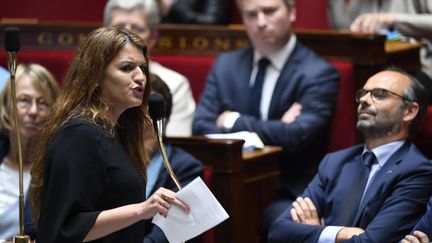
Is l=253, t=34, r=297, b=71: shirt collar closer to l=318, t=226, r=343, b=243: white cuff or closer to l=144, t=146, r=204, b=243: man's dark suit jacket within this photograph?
l=144, t=146, r=204, b=243: man's dark suit jacket

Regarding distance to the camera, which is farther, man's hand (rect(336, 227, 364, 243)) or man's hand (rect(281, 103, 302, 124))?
man's hand (rect(281, 103, 302, 124))

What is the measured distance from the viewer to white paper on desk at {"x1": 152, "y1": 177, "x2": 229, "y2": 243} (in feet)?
6.26

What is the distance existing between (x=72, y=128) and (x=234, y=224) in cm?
111

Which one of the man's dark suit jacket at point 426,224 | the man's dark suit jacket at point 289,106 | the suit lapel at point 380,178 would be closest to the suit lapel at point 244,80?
the man's dark suit jacket at point 289,106

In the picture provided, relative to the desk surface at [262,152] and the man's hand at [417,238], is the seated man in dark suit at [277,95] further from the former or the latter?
the man's hand at [417,238]

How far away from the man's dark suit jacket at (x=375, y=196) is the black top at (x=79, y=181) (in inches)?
30.7

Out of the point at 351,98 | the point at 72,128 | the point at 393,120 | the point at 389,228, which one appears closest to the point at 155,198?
the point at 72,128

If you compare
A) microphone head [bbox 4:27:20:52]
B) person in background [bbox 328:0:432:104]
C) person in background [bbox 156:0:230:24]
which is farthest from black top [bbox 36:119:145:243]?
person in background [bbox 156:0:230:24]

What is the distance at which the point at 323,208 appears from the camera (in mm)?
2719

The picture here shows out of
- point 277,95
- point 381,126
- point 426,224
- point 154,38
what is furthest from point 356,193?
point 154,38

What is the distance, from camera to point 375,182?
2600mm

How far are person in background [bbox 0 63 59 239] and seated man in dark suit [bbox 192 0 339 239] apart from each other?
0.57 meters

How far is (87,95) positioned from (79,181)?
18cm

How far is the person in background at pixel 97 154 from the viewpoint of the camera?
1.87m
